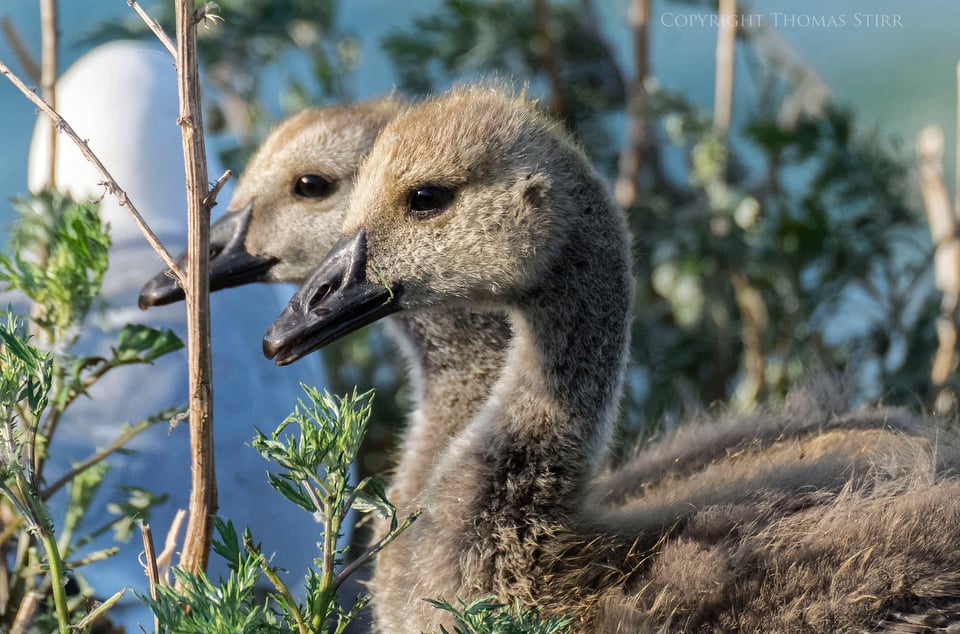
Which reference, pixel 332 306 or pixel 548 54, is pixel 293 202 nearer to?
pixel 332 306

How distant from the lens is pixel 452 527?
4.57 feet

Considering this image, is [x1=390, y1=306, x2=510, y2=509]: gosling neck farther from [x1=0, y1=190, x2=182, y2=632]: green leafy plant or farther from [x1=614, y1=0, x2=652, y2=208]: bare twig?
[x1=614, y1=0, x2=652, y2=208]: bare twig

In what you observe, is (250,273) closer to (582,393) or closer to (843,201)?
(582,393)

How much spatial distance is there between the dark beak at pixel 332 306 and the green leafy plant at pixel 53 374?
0.14 metres

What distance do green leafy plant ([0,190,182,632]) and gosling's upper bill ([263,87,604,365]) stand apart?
0.22m

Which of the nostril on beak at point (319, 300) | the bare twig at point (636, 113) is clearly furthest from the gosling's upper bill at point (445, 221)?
the bare twig at point (636, 113)

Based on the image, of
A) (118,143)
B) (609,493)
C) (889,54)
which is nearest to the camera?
(609,493)

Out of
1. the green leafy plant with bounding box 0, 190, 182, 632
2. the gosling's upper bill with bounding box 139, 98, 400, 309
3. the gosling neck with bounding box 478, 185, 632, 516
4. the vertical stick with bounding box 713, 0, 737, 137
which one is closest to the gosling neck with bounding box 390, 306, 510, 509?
the gosling's upper bill with bounding box 139, 98, 400, 309

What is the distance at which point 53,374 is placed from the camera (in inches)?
53.6

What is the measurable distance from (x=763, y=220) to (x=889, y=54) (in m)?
1.24

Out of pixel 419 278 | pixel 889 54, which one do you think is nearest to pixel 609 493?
pixel 419 278

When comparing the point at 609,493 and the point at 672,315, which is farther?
the point at 672,315

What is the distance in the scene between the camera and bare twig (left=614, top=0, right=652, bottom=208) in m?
2.70

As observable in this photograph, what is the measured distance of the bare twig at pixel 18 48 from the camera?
2.21 metres
